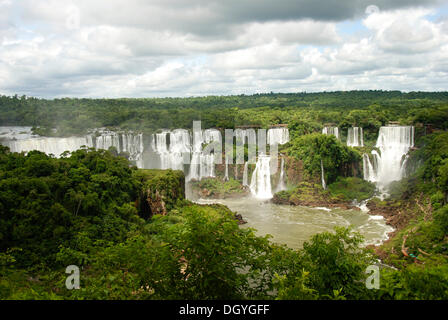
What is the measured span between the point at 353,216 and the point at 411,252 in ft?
31.3

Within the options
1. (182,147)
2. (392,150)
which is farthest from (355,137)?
(182,147)

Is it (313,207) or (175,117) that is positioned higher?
(175,117)

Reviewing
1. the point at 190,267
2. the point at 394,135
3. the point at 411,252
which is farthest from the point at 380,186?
the point at 190,267

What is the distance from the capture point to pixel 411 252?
1875cm

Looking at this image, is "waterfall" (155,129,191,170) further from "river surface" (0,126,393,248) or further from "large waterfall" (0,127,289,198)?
"river surface" (0,126,393,248)

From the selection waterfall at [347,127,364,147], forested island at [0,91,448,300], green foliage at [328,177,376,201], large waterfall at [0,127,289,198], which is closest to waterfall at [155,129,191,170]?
large waterfall at [0,127,289,198]

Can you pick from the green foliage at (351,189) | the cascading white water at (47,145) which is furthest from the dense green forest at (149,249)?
the cascading white water at (47,145)

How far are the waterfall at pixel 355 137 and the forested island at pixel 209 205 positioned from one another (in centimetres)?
13

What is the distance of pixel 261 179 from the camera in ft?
120

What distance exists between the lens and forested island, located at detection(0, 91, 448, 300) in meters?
6.84

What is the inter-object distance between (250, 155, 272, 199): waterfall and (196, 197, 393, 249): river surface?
2.89 meters

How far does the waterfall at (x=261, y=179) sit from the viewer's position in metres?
36.1

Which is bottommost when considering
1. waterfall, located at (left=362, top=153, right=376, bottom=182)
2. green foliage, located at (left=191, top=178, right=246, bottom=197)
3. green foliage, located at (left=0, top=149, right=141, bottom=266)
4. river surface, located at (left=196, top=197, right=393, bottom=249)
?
river surface, located at (left=196, top=197, right=393, bottom=249)
